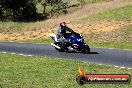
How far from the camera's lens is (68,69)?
19594mm

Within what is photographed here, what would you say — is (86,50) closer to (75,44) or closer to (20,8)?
(75,44)

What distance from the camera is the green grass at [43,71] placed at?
50.4 ft

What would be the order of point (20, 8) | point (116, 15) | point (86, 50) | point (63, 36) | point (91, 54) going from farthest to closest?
1. point (20, 8)
2. point (116, 15)
3. point (63, 36)
4. point (86, 50)
5. point (91, 54)

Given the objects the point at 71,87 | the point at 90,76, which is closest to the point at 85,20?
the point at 71,87

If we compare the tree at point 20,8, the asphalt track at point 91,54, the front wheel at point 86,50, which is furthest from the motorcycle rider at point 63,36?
the tree at point 20,8

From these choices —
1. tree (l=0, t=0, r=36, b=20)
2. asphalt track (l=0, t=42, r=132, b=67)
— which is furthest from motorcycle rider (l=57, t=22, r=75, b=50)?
tree (l=0, t=0, r=36, b=20)

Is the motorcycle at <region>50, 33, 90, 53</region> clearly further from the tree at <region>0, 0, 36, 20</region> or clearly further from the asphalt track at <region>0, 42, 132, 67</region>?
the tree at <region>0, 0, 36, 20</region>

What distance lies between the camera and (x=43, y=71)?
18688mm

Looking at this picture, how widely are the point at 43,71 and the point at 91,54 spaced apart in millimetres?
7690

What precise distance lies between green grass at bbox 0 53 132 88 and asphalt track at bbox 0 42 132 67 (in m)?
1.60

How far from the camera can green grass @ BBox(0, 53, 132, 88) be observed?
15.4m

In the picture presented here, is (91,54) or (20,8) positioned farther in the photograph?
(20,8)

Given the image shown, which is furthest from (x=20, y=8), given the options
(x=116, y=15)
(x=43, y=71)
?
(x=43, y=71)

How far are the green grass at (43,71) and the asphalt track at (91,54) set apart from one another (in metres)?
1.60
